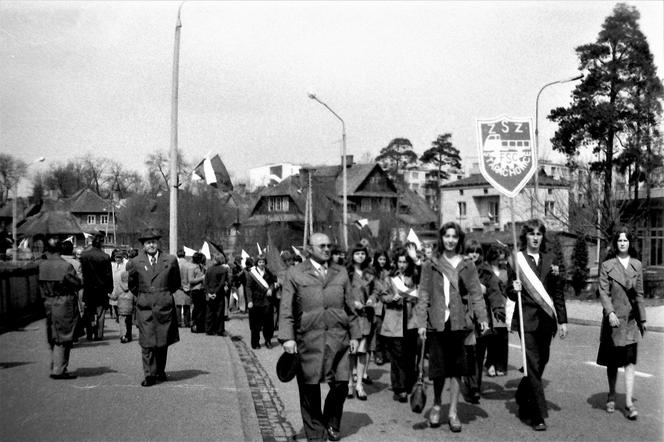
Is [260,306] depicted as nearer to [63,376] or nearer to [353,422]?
[63,376]

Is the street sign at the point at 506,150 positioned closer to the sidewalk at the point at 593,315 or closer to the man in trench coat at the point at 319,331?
the man in trench coat at the point at 319,331

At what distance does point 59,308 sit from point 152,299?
1243mm

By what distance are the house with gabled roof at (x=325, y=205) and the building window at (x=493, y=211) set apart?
7762 millimetres

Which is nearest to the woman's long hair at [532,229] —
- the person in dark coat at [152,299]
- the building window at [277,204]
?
the person in dark coat at [152,299]

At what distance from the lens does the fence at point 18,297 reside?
1532 centimetres

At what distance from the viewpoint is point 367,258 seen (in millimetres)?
9867

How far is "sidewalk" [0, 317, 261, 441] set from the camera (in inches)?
264

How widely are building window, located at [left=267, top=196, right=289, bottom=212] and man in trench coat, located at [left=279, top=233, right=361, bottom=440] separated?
66.6m

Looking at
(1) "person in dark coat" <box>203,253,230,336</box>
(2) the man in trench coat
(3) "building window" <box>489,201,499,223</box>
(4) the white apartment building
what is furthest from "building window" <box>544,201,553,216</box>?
(4) the white apartment building

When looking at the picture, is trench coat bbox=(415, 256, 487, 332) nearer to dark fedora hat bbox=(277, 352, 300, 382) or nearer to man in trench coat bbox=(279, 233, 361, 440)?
man in trench coat bbox=(279, 233, 361, 440)

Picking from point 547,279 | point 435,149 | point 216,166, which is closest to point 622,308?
point 547,279

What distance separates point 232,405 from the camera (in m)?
7.92

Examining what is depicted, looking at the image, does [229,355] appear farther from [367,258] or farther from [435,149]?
[435,149]

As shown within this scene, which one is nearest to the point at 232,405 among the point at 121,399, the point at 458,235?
the point at 121,399
